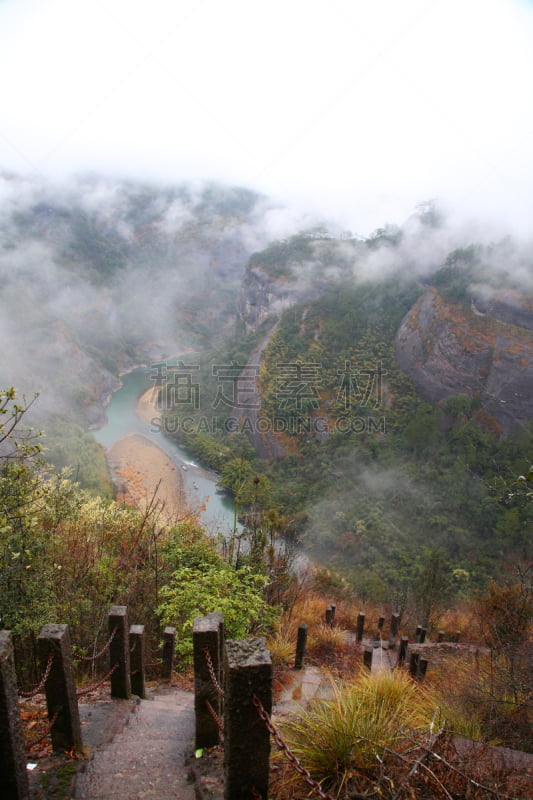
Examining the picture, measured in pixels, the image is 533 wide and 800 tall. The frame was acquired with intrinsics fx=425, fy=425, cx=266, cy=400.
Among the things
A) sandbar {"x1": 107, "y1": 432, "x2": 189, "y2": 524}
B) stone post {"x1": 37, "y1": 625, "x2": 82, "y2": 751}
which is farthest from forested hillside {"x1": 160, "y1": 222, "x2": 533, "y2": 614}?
stone post {"x1": 37, "y1": 625, "x2": 82, "y2": 751}

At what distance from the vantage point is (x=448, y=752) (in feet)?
8.47

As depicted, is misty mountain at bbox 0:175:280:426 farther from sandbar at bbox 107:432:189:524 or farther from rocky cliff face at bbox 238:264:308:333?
rocky cliff face at bbox 238:264:308:333

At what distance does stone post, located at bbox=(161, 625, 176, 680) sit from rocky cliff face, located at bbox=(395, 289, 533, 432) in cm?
3349

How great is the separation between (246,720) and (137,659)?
2.69 metres

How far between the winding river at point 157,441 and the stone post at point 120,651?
1948cm

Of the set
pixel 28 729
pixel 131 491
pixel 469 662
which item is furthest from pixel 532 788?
pixel 131 491

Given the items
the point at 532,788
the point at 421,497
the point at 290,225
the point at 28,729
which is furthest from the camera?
the point at 290,225

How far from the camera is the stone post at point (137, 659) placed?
4.18 meters

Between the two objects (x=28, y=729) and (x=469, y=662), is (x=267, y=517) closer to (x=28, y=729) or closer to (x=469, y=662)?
(x=469, y=662)

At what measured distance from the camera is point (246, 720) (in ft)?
6.88

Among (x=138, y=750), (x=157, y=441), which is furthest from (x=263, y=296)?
(x=138, y=750)

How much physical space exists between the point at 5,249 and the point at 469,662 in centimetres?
11947

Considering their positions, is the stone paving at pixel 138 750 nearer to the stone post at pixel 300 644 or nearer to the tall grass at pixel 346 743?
the tall grass at pixel 346 743

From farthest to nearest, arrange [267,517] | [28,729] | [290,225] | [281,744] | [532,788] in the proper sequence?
[290,225] < [267,517] < [28,729] < [532,788] < [281,744]
